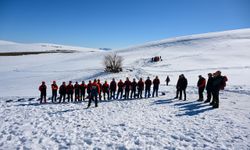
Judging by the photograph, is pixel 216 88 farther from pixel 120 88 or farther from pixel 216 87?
pixel 120 88

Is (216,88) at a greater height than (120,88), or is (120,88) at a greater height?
(216,88)

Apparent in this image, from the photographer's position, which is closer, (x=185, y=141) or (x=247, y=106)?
(x=185, y=141)

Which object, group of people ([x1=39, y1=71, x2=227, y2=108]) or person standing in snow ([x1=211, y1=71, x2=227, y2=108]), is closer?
person standing in snow ([x1=211, y1=71, x2=227, y2=108])

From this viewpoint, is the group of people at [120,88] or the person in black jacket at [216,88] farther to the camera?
the group of people at [120,88]

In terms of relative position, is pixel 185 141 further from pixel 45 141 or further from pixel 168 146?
pixel 45 141

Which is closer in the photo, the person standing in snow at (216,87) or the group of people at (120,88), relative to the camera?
the person standing in snow at (216,87)

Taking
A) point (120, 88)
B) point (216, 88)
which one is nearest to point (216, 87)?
point (216, 88)

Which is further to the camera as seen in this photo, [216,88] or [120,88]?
[120,88]

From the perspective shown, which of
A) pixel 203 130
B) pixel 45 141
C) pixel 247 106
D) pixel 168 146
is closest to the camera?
pixel 168 146

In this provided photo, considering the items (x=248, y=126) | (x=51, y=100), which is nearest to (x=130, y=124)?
(x=248, y=126)

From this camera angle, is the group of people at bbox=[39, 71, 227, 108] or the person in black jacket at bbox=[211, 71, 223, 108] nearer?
the person in black jacket at bbox=[211, 71, 223, 108]

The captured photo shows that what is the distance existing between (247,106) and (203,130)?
5536mm

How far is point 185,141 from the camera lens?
720cm

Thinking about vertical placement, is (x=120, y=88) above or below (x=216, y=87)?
below
